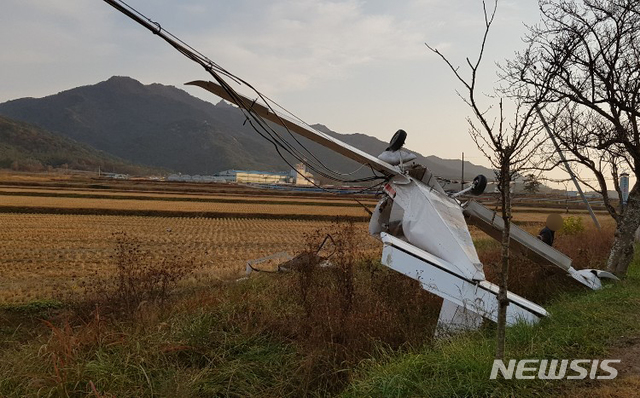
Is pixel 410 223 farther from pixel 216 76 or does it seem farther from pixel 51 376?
pixel 51 376

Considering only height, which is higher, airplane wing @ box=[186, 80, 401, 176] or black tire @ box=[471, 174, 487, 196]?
airplane wing @ box=[186, 80, 401, 176]

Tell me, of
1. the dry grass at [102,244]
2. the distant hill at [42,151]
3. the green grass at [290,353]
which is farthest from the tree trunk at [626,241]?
the distant hill at [42,151]

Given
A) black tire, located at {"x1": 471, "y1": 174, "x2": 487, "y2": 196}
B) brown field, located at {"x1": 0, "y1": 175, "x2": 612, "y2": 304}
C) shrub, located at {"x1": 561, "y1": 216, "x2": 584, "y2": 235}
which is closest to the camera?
black tire, located at {"x1": 471, "y1": 174, "x2": 487, "y2": 196}

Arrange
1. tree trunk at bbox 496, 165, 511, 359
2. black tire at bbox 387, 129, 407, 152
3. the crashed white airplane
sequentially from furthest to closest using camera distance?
black tire at bbox 387, 129, 407, 152 → the crashed white airplane → tree trunk at bbox 496, 165, 511, 359

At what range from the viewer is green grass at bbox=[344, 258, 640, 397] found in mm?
3645

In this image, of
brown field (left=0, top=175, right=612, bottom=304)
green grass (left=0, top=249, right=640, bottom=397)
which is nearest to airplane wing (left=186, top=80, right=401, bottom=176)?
green grass (left=0, top=249, right=640, bottom=397)

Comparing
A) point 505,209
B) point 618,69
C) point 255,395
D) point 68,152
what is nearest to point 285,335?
point 255,395

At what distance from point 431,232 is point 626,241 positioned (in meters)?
5.37

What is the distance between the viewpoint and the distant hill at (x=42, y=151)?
134 m

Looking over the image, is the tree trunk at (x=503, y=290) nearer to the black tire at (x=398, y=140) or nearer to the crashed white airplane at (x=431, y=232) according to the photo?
the crashed white airplane at (x=431, y=232)

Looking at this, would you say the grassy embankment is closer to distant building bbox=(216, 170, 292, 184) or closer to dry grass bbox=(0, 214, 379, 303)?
dry grass bbox=(0, 214, 379, 303)

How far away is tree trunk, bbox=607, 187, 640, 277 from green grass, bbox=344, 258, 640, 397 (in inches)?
144

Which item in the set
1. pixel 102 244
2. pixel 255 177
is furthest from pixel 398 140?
pixel 255 177

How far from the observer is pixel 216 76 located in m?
4.67
